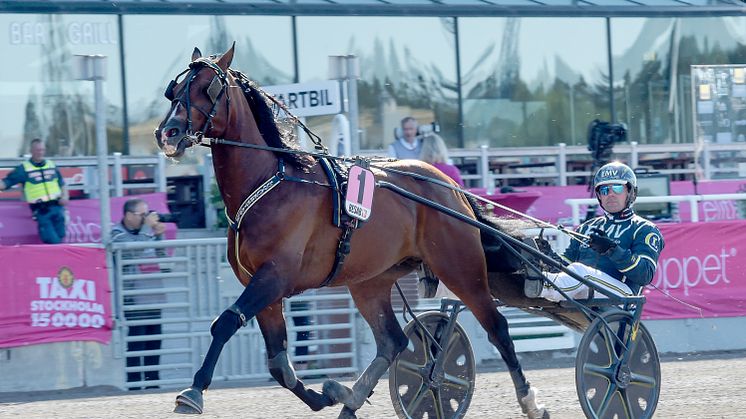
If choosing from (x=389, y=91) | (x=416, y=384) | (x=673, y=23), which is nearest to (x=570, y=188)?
(x=389, y=91)

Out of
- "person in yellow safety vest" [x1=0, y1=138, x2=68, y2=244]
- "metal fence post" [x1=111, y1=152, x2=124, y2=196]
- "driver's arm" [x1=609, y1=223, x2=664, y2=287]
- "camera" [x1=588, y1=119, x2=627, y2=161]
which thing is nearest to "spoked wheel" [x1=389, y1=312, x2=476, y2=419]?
"driver's arm" [x1=609, y1=223, x2=664, y2=287]

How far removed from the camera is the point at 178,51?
13367 millimetres

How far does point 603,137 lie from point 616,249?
222 inches

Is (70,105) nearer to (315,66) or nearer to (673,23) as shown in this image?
(315,66)

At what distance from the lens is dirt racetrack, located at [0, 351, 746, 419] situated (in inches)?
293

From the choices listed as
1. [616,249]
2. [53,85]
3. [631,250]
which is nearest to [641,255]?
[631,250]

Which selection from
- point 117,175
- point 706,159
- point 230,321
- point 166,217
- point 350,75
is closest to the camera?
point 230,321

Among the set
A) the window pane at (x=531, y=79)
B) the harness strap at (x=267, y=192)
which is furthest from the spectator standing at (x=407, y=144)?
the harness strap at (x=267, y=192)

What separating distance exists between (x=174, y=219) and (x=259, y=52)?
2.20 metres

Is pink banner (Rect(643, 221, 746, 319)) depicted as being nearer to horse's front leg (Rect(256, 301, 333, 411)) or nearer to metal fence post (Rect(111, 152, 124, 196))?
horse's front leg (Rect(256, 301, 333, 411))

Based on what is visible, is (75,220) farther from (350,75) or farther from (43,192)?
(350,75)

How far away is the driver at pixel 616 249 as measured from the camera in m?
6.55

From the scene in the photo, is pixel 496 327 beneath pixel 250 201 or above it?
beneath

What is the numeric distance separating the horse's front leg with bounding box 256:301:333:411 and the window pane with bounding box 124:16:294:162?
670 centimetres
